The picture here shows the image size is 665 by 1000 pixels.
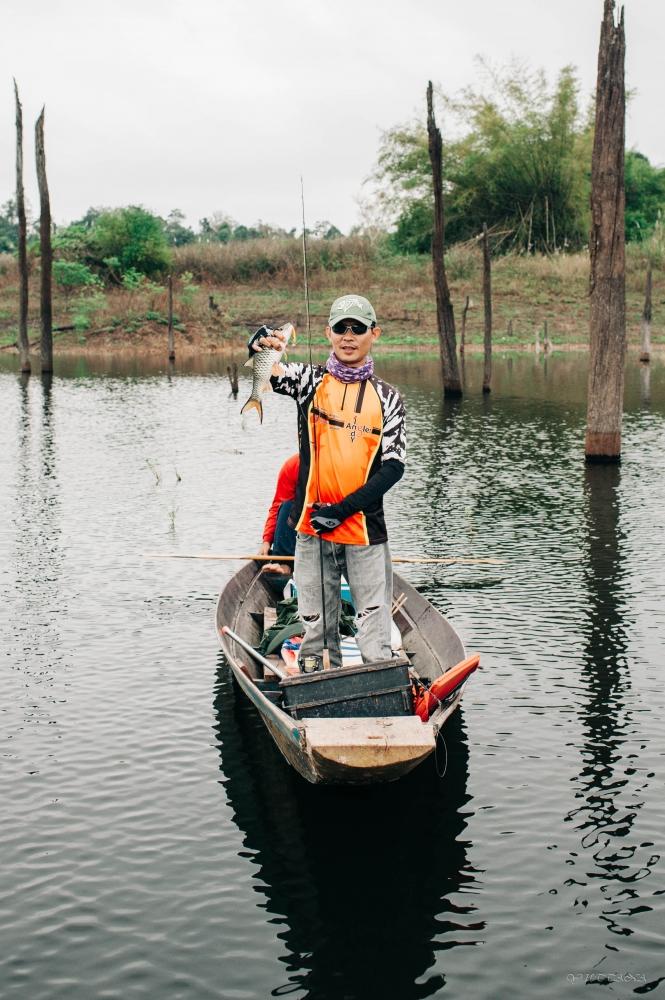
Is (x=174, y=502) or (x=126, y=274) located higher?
(x=126, y=274)

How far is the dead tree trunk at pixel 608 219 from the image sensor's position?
1845 cm

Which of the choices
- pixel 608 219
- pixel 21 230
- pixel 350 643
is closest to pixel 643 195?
pixel 21 230

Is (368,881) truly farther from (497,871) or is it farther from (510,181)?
(510,181)

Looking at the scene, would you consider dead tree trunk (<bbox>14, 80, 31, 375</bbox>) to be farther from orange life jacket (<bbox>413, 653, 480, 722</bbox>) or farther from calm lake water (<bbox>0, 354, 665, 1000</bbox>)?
orange life jacket (<bbox>413, 653, 480, 722</bbox>)

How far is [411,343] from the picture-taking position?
188ft

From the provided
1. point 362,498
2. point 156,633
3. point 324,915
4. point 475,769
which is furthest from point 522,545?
point 324,915

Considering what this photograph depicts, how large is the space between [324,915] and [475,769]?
2154 mm

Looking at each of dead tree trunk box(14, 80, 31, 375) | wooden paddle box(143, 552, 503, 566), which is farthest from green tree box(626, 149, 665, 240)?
wooden paddle box(143, 552, 503, 566)

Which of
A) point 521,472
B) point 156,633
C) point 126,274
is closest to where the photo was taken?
point 156,633

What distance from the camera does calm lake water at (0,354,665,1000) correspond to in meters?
5.81

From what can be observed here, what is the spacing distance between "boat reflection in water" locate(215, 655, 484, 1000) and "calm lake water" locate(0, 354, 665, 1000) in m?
0.02

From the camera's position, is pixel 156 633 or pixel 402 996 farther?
pixel 156 633

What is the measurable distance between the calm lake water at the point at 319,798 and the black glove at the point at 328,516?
1712 mm

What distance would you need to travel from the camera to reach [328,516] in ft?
23.7
